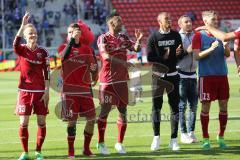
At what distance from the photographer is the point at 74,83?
1025 cm

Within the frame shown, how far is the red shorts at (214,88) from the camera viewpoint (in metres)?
10.9

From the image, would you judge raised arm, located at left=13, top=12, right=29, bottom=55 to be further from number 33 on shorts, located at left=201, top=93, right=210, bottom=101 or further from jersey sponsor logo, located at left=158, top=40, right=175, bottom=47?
number 33 on shorts, located at left=201, top=93, right=210, bottom=101

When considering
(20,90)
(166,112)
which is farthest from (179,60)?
(166,112)

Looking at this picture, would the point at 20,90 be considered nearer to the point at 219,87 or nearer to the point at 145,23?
the point at 219,87

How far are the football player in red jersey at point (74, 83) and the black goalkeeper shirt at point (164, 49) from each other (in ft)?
3.64

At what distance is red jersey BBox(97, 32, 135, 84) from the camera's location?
10.6 meters

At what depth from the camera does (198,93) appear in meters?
11.2

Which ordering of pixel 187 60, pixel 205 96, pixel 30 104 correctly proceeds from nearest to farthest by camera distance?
pixel 30 104 < pixel 205 96 < pixel 187 60

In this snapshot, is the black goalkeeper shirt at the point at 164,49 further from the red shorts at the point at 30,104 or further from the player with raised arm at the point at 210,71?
the red shorts at the point at 30,104

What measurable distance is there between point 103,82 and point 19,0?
3391 cm

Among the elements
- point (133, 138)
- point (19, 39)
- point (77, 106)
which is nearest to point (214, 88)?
point (133, 138)

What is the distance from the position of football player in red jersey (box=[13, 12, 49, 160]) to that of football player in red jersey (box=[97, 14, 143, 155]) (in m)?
1.07

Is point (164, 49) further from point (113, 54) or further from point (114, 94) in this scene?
point (114, 94)

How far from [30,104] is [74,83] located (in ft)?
2.56
